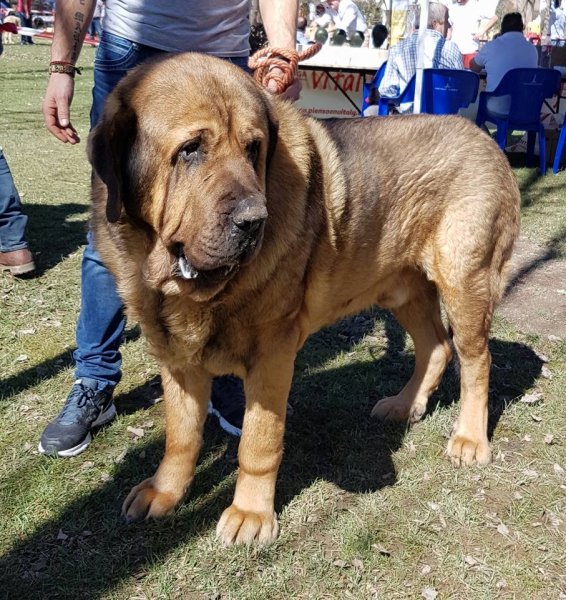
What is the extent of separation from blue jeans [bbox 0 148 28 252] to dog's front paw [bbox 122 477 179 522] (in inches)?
116

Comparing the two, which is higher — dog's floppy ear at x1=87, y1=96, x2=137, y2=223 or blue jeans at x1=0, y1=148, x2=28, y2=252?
dog's floppy ear at x1=87, y1=96, x2=137, y2=223

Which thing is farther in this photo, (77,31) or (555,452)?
(555,452)

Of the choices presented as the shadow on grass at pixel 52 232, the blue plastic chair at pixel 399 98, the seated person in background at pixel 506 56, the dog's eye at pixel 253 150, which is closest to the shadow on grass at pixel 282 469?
the dog's eye at pixel 253 150

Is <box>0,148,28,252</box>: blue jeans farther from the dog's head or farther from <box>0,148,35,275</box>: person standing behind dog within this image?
the dog's head

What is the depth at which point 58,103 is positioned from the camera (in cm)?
269

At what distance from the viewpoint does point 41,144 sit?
34.1 feet

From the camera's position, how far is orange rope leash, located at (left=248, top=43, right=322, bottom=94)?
2.71m

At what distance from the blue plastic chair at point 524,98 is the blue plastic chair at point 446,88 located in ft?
2.47

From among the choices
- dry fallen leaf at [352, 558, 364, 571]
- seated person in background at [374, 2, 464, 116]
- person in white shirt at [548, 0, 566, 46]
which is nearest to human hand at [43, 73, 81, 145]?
dry fallen leaf at [352, 558, 364, 571]

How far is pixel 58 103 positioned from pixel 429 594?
7.66ft

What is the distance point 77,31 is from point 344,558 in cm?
242

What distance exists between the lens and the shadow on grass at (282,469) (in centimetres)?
240

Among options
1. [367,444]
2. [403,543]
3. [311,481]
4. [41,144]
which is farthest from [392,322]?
[41,144]

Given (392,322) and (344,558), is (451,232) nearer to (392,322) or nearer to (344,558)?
(344,558)
